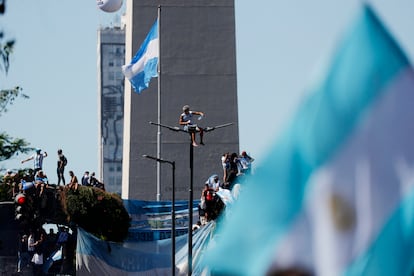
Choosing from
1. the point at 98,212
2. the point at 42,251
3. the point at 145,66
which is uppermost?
the point at 145,66

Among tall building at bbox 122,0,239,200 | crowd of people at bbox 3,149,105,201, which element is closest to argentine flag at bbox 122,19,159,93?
crowd of people at bbox 3,149,105,201

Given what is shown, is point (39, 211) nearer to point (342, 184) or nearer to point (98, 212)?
point (98, 212)

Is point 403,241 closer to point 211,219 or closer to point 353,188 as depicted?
point 353,188

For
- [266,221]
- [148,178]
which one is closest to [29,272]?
[148,178]

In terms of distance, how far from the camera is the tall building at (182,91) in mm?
74438

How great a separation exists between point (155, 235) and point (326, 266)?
4292 centimetres

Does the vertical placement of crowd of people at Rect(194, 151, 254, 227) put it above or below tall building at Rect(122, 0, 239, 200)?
below

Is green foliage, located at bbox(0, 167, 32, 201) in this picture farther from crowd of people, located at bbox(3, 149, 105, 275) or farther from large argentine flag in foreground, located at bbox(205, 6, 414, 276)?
large argentine flag in foreground, located at bbox(205, 6, 414, 276)

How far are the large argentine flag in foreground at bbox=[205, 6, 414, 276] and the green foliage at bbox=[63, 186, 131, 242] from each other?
45.2 meters

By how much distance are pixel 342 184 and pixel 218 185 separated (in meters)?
40.8

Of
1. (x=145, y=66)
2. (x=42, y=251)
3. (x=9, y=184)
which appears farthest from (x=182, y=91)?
(x=42, y=251)

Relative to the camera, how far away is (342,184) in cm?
807

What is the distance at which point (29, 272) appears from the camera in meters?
47.8

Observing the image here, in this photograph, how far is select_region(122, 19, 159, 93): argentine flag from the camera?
5750cm
